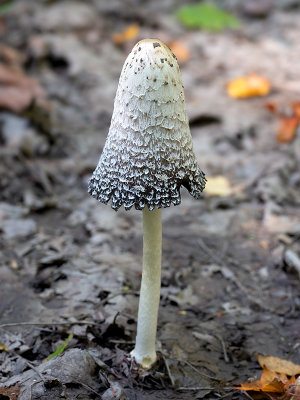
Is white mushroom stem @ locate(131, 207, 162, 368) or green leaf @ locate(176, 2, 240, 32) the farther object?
green leaf @ locate(176, 2, 240, 32)

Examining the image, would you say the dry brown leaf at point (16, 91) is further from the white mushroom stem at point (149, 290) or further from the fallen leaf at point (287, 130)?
the white mushroom stem at point (149, 290)

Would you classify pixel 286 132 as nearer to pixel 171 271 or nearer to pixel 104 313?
pixel 171 271

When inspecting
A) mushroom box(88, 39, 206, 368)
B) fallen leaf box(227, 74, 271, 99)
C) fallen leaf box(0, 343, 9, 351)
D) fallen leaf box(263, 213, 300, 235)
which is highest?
fallen leaf box(227, 74, 271, 99)

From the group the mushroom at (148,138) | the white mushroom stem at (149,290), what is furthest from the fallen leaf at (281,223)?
the mushroom at (148,138)

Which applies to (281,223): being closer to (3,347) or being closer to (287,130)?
(287,130)

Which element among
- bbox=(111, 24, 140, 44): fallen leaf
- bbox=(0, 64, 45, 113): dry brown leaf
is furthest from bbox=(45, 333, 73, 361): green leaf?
bbox=(111, 24, 140, 44): fallen leaf

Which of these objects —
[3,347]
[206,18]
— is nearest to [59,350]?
[3,347]

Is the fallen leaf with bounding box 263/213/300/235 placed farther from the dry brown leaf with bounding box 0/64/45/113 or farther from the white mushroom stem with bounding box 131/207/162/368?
the dry brown leaf with bounding box 0/64/45/113

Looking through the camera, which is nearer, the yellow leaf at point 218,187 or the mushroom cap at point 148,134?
the mushroom cap at point 148,134
